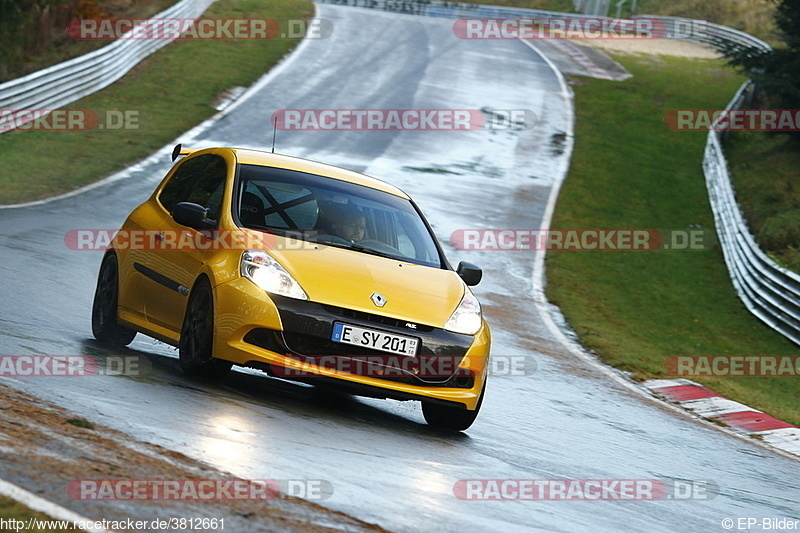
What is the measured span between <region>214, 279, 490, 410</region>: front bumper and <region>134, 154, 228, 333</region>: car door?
0.64m

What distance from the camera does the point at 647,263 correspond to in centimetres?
2209

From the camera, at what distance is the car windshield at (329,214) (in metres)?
8.48

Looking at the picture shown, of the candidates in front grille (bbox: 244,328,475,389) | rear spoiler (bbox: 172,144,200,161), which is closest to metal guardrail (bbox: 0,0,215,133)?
rear spoiler (bbox: 172,144,200,161)

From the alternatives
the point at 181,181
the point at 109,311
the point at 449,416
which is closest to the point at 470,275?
the point at 449,416

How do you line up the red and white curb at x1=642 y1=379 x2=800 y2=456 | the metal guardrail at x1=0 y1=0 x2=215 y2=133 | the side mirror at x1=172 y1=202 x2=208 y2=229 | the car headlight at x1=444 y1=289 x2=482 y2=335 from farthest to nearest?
the metal guardrail at x1=0 y1=0 x2=215 y2=133 < the red and white curb at x1=642 y1=379 x2=800 y2=456 < the side mirror at x1=172 y1=202 x2=208 y2=229 < the car headlight at x1=444 y1=289 x2=482 y2=335

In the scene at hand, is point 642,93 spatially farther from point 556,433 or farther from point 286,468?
point 286,468

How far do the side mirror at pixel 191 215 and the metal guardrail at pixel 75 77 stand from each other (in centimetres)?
1720

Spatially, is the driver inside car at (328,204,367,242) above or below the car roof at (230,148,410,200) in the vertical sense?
below

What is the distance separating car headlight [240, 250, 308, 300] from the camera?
25.0 ft

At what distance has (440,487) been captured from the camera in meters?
6.26

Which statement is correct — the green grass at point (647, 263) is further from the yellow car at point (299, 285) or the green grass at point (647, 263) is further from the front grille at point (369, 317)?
the front grille at point (369, 317)

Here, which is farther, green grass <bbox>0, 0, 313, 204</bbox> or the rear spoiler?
green grass <bbox>0, 0, 313, 204</bbox>

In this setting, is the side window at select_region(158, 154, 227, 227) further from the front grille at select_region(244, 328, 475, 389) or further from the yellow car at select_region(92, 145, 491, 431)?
the front grille at select_region(244, 328, 475, 389)

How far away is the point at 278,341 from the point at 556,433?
2.65m
